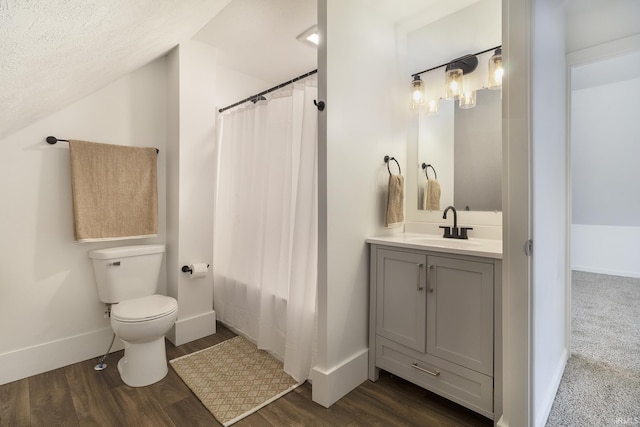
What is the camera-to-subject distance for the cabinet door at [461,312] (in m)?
1.39

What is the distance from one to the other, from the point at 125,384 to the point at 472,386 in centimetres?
196

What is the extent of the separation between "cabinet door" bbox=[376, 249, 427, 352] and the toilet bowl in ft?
4.36

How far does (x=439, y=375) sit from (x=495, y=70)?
182cm

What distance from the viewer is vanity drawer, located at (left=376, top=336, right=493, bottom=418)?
1404 millimetres

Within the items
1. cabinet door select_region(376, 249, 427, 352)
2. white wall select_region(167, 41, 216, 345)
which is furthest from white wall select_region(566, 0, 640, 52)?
white wall select_region(167, 41, 216, 345)

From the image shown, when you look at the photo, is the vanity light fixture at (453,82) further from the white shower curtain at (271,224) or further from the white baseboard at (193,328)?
the white baseboard at (193,328)

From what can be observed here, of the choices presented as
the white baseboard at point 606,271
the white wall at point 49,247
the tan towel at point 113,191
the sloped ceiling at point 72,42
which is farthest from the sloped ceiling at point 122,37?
the white baseboard at point 606,271

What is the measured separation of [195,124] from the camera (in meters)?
2.38

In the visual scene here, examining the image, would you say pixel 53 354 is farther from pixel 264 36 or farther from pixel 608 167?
pixel 608 167

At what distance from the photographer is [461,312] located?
1.48 metres

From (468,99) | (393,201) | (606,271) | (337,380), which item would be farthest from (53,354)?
(606,271)

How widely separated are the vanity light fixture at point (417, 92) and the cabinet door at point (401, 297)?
1133 millimetres

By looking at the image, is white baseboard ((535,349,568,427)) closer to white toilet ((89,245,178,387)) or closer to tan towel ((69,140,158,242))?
white toilet ((89,245,178,387))

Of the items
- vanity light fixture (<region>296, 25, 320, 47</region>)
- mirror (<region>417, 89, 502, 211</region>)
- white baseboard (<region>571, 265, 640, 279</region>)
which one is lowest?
white baseboard (<region>571, 265, 640, 279</region>)
